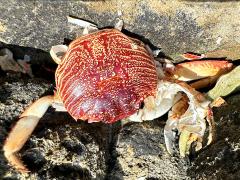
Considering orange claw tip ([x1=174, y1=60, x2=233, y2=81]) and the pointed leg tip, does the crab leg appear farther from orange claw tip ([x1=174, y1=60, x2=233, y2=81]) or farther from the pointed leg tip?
the pointed leg tip

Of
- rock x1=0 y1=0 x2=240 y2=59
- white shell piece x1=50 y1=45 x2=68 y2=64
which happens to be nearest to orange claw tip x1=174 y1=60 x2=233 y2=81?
rock x1=0 y1=0 x2=240 y2=59

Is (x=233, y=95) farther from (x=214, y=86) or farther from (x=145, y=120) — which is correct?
(x=145, y=120)

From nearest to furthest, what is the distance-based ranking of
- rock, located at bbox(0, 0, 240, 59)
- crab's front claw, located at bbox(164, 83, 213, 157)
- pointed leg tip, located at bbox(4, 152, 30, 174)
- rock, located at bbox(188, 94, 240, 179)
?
pointed leg tip, located at bbox(4, 152, 30, 174) < rock, located at bbox(188, 94, 240, 179) < rock, located at bbox(0, 0, 240, 59) < crab's front claw, located at bbox(164, 83, 213, 157)

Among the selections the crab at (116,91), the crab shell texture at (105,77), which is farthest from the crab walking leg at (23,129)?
the crab shell texture at (105,77)

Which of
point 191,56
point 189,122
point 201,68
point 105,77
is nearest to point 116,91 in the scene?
point 105,77

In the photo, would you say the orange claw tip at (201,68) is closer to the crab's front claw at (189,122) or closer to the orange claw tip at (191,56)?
the orange claw tip at (191,56)

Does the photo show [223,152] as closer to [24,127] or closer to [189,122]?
[189,122]
